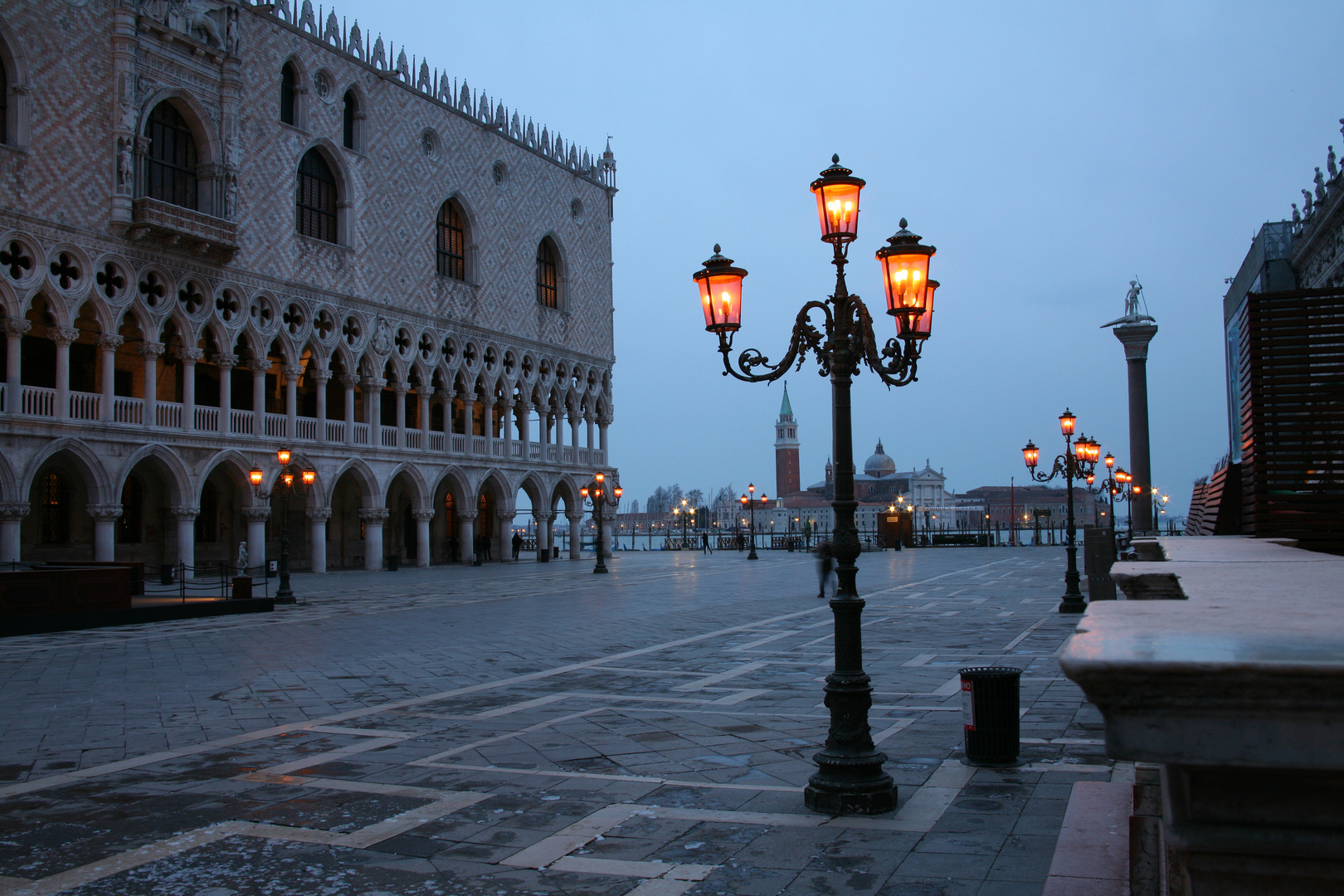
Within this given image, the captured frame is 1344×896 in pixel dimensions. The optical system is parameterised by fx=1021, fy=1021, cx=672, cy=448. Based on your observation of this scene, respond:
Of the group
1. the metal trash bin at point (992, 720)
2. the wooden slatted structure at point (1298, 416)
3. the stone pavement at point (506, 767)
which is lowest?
the stone pavement at point (506, 767)

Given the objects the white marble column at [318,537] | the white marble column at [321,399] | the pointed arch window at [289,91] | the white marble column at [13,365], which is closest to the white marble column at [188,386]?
the white marble column at [13,365]

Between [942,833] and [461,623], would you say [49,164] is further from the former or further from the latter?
[942,833]

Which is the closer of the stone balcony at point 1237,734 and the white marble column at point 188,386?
the stone balcony at point 1237,734

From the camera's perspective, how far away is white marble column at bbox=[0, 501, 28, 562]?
76.8ft

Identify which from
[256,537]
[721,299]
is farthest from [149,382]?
[721,299]

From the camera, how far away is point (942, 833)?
5176 mm

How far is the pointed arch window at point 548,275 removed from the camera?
43.4 meters

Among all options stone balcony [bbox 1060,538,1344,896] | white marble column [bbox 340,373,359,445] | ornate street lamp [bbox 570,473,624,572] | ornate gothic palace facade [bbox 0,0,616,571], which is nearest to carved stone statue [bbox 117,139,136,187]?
ornate gothic palace facade [bbox 0,0,616,571]

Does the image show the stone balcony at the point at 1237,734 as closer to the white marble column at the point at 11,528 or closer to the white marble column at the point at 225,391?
the white marble column at the point at 11,528

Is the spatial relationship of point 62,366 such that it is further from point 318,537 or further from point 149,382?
point 318,537

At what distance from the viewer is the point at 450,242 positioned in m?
38.5

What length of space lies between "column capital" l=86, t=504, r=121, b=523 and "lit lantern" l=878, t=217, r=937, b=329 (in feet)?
79.8

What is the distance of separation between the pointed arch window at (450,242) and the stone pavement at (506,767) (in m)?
25.1

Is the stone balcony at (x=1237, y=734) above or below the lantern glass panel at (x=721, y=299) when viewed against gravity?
below
